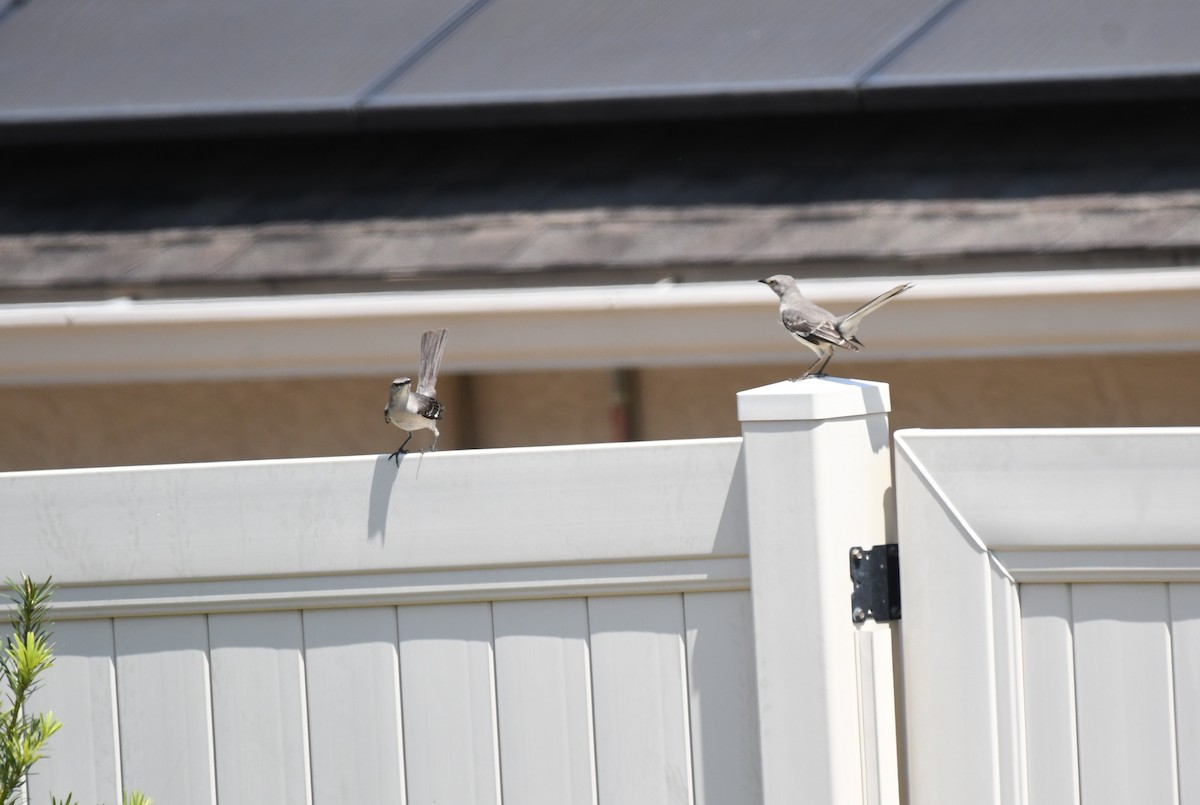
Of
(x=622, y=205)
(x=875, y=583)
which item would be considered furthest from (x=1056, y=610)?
(x=622, y=205)

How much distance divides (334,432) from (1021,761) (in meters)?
3.42

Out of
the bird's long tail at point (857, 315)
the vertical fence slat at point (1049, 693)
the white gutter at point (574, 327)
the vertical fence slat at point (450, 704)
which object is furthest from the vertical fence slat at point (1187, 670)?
the white gutter at point (574, 327)

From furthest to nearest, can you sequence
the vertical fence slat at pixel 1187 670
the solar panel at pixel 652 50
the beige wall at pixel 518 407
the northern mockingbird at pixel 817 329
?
the solar panel at pixel 652 50 < the beige wall at pixel 518 407 < the northern mockingbird at pixel 817 329 < the vertical fence slat at pixel 1187 670

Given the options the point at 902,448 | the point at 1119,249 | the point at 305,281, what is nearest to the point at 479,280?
the point at 305,281

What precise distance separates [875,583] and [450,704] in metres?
0.80

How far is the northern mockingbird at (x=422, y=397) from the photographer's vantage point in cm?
337

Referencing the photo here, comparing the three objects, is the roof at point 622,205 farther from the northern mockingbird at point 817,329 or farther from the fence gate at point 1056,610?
the fence gate at point 1056,610

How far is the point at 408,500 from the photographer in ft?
7.93

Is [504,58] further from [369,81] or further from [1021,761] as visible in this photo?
[1021,761]

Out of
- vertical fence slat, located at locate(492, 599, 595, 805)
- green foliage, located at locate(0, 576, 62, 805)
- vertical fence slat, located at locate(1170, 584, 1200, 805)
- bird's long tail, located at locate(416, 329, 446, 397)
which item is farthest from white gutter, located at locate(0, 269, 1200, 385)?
green foliage, located at locate(0, 576, 62, 805)

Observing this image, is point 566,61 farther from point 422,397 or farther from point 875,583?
point 875,583

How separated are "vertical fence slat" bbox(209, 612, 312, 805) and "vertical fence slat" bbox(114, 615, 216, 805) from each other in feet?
0.12

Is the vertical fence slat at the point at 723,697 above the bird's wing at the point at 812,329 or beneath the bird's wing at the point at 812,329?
beneath

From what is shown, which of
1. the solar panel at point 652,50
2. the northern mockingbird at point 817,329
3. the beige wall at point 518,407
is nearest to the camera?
the northern mockingbird at point 817,329
